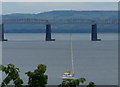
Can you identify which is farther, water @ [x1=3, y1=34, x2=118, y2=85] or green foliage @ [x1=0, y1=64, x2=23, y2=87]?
water @ [x1=3, y1=34, x2=118, y2=85]

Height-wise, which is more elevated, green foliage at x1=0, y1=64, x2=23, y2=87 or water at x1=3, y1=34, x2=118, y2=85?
green foliage at x1=0, y1=64, x2=23, y2=87

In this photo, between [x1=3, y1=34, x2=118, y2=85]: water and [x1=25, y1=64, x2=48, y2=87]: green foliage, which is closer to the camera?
[x1=25, y1=64, x2=48, y2=87]: green foliage

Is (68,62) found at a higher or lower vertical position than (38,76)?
lower

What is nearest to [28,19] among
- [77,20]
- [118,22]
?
[77,20]

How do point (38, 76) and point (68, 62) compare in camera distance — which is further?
point (68, 62)

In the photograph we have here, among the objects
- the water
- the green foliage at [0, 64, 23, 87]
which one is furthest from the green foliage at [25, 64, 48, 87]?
the water

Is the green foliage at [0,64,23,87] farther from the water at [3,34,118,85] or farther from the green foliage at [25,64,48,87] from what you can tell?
the water at [3,34,118,85]

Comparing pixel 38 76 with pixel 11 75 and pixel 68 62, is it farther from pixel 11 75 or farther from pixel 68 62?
pixel 68 62

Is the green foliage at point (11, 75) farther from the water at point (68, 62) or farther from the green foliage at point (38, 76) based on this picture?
the water at point (68, 62)

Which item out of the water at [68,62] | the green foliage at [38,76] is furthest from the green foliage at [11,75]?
the water at [68,62]

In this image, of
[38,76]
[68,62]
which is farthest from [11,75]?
[68,62]

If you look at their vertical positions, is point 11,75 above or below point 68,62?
above

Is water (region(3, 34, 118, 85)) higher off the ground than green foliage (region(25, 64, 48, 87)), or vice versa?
green foliage (region(25, 64, 48, 87))

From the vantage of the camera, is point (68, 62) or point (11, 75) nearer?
point (11, 75)
